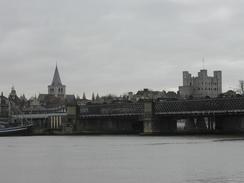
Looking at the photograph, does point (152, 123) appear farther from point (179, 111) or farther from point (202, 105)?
point (202, 105)

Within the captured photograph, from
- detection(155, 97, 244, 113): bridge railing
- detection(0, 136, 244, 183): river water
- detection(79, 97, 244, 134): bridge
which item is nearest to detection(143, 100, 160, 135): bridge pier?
detection(79, 97, 244, 134): bridge

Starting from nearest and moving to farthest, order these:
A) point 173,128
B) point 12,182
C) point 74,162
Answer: point 12,182, point 74,162, point 173,128

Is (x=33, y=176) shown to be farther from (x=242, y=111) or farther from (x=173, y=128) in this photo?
(x=173, y=128)

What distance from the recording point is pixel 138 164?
75125 millimetres

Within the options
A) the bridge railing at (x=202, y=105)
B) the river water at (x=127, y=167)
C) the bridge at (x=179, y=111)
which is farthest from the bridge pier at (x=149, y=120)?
the river water at (x=127, y=167)

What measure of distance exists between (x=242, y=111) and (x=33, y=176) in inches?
4395

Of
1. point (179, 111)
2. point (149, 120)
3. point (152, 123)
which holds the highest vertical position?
point (179, 111)

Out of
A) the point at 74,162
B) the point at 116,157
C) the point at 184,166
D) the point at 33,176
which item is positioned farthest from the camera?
the point at 116,157

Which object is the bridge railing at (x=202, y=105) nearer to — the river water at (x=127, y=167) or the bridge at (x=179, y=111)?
the bridge at (x=179, y=111)

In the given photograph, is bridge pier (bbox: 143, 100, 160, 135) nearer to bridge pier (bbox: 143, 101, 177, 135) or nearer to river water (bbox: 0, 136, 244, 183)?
bridge pier (bbox: 143, 101, 177, 135)

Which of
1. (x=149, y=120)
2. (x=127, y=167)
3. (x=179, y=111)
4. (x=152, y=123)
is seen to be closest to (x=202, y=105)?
(x=179, y=111)

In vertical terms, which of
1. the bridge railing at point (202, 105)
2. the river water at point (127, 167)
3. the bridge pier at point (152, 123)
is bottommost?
the river water at point (127, 167)

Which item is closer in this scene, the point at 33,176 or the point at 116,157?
the point at 33,176

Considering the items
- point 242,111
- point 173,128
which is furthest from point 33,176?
point 173,128
